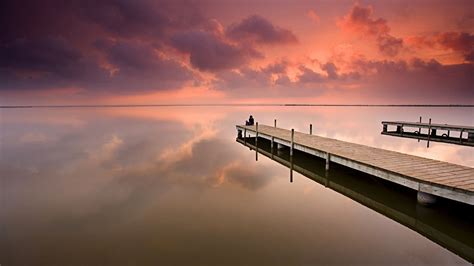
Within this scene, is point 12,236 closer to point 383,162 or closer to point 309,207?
point 309,207

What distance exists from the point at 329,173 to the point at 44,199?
37.3ft

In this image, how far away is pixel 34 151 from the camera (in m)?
18.8

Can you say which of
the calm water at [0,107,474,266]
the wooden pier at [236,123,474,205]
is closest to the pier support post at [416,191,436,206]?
the wooden pier at [236,123,474,205]

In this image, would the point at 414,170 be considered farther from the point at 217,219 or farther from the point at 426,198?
the point at 217,219

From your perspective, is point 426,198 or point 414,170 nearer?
point 426,198

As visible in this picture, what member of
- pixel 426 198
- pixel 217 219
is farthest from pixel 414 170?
pixel 217 219

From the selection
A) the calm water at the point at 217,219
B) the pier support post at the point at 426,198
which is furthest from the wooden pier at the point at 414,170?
the calm water at the point at 217,219

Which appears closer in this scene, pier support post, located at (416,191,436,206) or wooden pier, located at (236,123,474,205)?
wooden pier, located at (236,123,474,205)

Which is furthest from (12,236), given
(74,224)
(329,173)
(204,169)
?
(329,173)

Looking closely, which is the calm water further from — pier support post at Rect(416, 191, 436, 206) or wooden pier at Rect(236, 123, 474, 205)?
wooden pier at Rect(236, 123, 474, 205)

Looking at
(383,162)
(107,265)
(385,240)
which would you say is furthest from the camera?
(383,162)

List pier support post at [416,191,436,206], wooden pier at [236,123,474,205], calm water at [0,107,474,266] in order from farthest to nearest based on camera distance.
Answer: pier support post at [416,191,436,206] < wooden pier at [236,123,474,205] < calm water at [0,107,474,266]

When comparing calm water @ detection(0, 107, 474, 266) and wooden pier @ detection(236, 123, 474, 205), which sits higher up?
wooden pier @ detection(236, 123, 474, 205)

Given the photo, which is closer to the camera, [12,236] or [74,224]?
[12,236]
